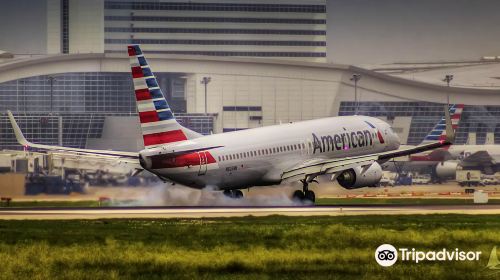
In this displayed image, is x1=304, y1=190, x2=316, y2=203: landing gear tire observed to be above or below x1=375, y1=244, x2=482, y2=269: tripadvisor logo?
below

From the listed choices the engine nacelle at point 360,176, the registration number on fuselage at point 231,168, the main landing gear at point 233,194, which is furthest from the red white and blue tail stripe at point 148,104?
the engine nacelle at point 360,176

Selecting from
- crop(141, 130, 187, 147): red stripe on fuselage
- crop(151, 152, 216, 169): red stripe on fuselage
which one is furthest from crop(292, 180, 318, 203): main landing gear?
crop(141, 130, 187, 147): red stripe on fuselage

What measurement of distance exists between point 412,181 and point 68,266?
92.8m

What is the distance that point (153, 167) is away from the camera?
223 feet

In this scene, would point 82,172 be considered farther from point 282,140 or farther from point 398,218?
point 398,218

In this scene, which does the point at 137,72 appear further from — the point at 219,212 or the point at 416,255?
the point at 416,255

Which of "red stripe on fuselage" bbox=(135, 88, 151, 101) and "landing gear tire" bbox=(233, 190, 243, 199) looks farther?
"landing gear tire" bbox=(233, 190, 243, 199)

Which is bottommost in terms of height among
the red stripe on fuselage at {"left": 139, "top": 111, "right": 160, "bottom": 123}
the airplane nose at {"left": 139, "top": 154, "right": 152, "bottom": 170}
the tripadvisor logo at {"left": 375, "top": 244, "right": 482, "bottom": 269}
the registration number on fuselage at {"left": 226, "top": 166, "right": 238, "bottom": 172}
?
the tripadvisor logo at {"left": 375, "top": 244, "right": 482, "bottom": 269}

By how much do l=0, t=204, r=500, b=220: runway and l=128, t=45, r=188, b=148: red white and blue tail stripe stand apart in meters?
4.21

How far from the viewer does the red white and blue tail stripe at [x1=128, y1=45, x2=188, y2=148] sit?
67.7 meters

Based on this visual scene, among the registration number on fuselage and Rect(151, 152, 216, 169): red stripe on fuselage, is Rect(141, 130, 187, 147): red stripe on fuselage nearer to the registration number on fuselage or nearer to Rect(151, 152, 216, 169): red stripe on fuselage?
Rect(151, 152, 216, 169): red stripe on fuselage

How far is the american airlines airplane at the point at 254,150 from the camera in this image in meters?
67.9

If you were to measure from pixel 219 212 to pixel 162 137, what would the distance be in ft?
19.9

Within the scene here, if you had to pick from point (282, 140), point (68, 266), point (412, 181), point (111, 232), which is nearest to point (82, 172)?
point (282, 140)
